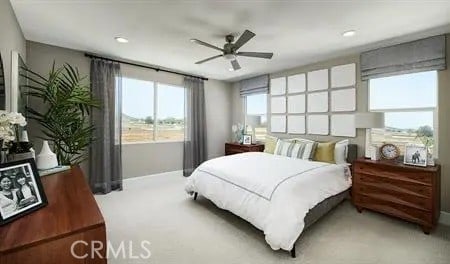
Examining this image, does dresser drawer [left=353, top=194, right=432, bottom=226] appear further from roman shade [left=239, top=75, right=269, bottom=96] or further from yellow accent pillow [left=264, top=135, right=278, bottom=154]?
roman shade [left=239, top=75, right=269, bottom=96]

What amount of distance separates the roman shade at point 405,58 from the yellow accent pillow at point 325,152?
3.81 ft

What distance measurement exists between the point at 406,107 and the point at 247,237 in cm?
286

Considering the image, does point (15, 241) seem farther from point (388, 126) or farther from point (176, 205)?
point (388, 126)

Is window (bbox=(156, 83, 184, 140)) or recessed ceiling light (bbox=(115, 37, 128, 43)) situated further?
window (bbox=(156, 83, 184, 140))

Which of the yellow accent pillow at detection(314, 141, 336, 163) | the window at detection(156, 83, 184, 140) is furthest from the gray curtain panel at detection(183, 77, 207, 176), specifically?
the yellow accent pillow at detection(314, 141, 336, 163)

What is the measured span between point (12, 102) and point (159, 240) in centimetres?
203

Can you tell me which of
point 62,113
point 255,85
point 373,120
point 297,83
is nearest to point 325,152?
point 373,120

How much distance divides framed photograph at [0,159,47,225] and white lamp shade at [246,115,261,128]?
4611mm

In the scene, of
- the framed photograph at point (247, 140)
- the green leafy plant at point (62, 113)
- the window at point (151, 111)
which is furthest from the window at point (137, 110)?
the framed photograph at point (247, 140)

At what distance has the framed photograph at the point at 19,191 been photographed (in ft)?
3.36

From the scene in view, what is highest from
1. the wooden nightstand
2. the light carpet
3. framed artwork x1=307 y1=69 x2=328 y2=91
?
framed artwork x1=307 y1=69 x2=328 y2=91

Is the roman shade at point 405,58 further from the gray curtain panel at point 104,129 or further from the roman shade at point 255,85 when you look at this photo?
the gray curtain panel at point 104,129

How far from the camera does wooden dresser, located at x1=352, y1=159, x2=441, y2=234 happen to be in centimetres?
257

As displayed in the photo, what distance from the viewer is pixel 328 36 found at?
2.93m
